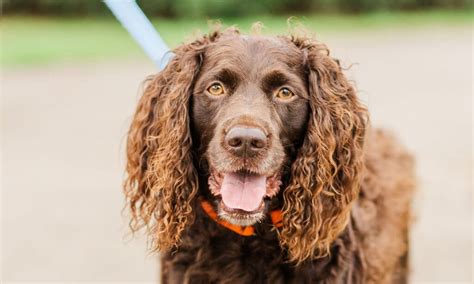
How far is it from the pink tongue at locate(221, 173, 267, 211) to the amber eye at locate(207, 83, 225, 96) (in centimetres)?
43

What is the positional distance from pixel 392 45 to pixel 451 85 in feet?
17.2

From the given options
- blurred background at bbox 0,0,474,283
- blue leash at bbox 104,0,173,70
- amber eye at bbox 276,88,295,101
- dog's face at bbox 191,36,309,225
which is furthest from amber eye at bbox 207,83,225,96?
blurred background at bbox 0,0,474,283

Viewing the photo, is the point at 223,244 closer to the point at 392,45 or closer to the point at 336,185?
the point at 336,185

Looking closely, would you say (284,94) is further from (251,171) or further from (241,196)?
(241,196)

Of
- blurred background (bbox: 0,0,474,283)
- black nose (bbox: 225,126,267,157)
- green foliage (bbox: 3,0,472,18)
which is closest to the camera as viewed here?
black nose (bbox: 225,126,267,157)

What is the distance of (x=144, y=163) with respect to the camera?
393 centimetres

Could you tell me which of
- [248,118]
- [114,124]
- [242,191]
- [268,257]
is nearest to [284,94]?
[248,118]

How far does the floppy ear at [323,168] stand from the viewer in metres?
3.71

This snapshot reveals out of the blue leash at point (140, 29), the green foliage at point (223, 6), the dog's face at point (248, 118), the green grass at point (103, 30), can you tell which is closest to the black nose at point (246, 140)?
the dog's face at point (248, 118)

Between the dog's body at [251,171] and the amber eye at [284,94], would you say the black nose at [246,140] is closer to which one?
the dog's body at [251,171]

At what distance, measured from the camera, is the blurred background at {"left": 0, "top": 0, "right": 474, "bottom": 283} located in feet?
21.2

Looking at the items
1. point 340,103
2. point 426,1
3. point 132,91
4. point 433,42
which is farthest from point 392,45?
point 340,103

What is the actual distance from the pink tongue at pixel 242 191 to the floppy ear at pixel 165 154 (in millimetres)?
267

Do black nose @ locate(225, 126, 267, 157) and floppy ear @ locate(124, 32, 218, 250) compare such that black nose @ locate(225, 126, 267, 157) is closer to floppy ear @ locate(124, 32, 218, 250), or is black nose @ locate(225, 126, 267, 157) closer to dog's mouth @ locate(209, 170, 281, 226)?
dog's mouth @ locate(209, 170, 281, 226)
